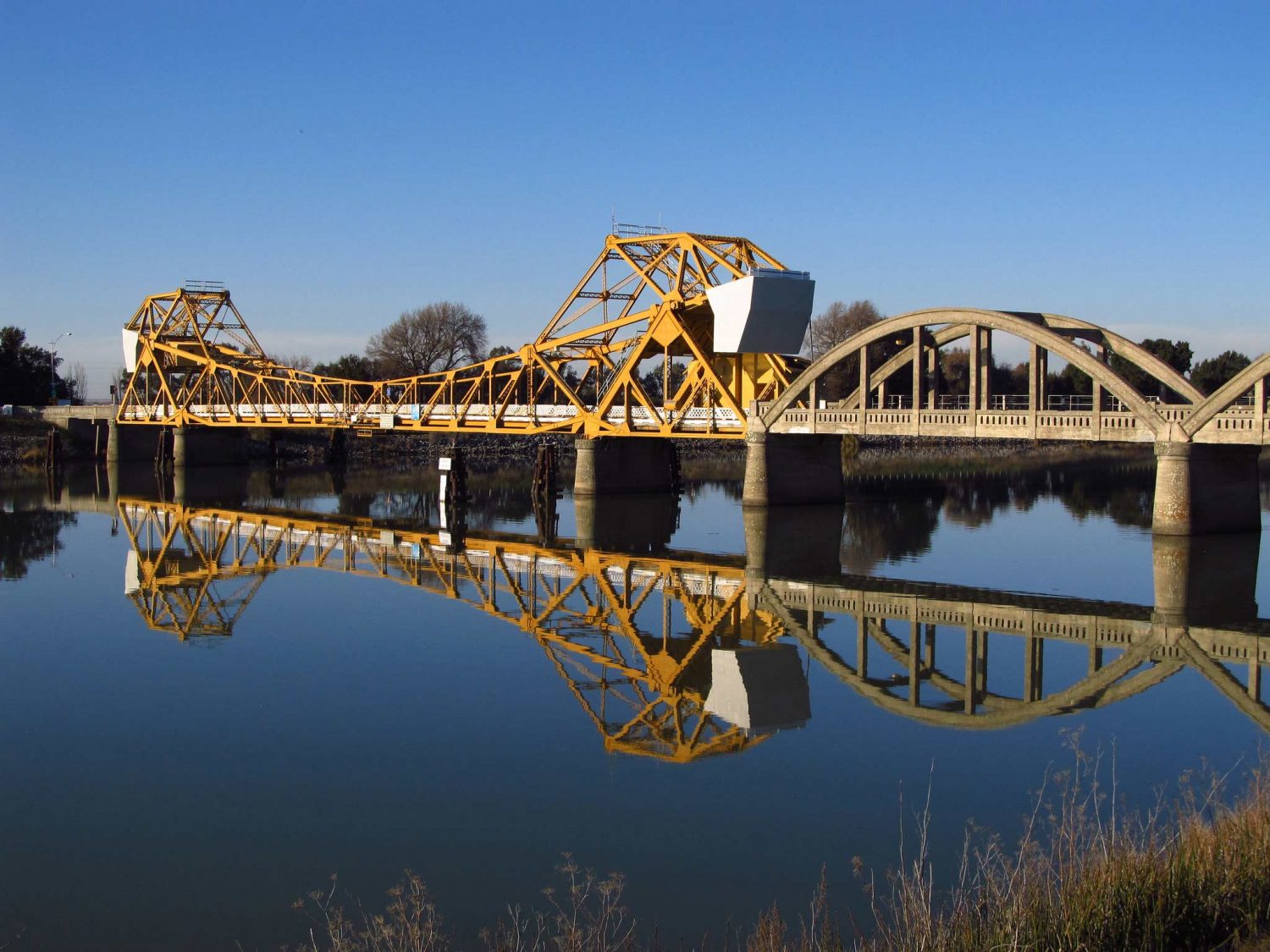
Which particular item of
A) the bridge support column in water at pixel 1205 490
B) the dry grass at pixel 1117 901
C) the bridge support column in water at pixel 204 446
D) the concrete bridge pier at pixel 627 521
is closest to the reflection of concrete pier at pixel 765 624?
the bridge support column in water at pixel 1205 490

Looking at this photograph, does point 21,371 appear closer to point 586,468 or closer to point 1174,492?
point 586,468

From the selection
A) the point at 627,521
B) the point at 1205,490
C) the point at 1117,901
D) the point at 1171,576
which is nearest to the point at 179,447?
the point at 627,521

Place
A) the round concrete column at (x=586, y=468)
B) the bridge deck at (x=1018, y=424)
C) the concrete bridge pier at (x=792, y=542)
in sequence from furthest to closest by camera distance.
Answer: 1. the round concrete column at (x=586, y=468)
2. the bridge deck at (x=1018, y=424)
3. the concrete bridge pier at (x=792, y=542)

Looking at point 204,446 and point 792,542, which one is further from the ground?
point 204,446

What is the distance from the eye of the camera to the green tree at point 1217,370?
318ft

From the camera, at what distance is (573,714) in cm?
1925

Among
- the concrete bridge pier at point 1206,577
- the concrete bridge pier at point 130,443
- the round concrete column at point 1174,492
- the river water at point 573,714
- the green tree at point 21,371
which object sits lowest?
the river water at point 573,714

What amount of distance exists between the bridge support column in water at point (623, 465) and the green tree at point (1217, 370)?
2138 inches

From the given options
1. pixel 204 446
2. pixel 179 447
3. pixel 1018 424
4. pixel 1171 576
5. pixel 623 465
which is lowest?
pixel 1171 576

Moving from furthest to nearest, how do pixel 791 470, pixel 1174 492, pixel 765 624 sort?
pixel 791 470 < pixel 1174 492 < pixel 765 624

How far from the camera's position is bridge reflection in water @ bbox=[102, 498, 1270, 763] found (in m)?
19.7

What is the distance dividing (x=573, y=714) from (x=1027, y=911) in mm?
10669

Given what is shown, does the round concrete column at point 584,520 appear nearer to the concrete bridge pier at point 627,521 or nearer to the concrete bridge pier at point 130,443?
the concrete bridge pier at point 627,521

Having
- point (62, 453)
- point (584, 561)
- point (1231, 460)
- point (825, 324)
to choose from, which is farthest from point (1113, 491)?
point (62, 453)
